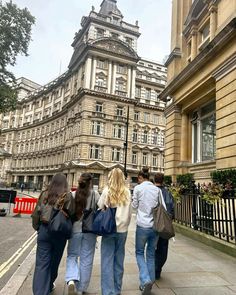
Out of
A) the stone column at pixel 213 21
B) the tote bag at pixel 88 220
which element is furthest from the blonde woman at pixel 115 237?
the stone column at pixel 213 21

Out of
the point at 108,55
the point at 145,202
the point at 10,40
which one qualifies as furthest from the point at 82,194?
the point at 108,55

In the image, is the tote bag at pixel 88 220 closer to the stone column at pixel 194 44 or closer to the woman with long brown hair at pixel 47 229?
the woman with long brown hair at pixel 47 229

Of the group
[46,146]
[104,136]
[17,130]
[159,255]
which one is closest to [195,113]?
[159,255]

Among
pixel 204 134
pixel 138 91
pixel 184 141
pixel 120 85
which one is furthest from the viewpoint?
pixel 138 91

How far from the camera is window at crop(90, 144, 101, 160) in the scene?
1718 inches

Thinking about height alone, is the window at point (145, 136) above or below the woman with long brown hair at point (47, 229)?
above

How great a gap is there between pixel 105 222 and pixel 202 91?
32.4 ft

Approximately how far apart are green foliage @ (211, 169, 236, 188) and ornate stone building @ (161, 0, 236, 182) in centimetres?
54

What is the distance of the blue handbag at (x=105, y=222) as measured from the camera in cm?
384

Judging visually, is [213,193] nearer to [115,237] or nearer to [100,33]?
[115,237]

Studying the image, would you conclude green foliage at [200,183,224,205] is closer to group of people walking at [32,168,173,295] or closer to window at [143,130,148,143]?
group of people walking at [32,168,173,295]

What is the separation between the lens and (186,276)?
512 centimetres

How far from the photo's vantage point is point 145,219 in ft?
14.6

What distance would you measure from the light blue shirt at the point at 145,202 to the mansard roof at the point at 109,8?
5266 centimetres
